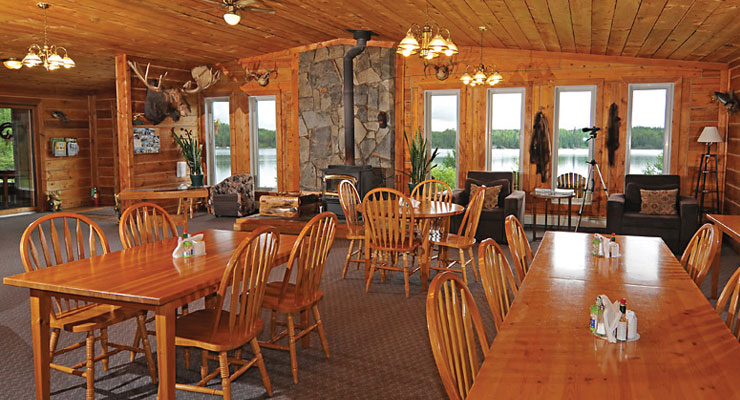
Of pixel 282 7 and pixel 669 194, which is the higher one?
pixel 282 7

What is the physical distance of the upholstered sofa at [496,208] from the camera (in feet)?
23.7

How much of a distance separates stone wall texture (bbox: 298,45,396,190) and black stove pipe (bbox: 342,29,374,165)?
265 millimetres

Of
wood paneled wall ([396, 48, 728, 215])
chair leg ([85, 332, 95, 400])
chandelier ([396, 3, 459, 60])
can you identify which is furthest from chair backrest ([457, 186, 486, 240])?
wood paneled wall ([396, 48, 728, 215])

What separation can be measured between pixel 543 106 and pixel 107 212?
7745 millimetres

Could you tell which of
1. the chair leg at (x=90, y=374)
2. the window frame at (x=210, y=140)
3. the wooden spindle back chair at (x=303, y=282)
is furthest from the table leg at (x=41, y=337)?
the window frame at (x=210, y=140)

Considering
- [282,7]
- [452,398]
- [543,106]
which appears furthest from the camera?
[543,106]

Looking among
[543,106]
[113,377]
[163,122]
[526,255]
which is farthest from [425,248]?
[163,122]

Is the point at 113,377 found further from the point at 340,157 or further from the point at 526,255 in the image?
the point at 340,157

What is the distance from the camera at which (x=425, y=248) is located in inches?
199

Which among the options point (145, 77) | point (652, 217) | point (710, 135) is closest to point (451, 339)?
point (652, 217)

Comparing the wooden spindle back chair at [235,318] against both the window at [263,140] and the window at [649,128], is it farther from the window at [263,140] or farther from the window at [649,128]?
the window at [263,140]

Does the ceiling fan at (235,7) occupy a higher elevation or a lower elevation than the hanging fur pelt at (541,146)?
higher

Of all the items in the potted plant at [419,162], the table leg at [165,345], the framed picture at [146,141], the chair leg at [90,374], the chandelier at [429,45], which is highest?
the chandelier at [429,45]

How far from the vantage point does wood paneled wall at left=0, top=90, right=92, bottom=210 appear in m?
10.6
